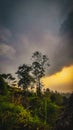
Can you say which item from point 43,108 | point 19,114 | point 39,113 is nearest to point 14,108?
point 19,114

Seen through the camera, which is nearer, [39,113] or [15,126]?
[15,126]

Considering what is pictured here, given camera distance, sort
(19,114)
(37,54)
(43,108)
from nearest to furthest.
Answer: (19,114) → (43,108) → (37,54)

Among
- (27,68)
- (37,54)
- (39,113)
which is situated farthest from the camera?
(27,68)

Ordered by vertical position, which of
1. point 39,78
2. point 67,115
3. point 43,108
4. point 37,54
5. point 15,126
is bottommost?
point 67,115

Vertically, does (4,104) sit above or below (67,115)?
above

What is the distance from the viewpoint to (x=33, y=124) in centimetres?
1088

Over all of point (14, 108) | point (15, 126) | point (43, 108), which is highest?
point (43, 108)

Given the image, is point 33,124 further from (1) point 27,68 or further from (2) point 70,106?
(1) point 27,68

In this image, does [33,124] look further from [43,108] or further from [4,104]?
[43,108]

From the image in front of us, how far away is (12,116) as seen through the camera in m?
11.0

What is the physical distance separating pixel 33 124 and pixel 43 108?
6093 millimetres

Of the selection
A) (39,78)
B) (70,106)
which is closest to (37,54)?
(39,78)

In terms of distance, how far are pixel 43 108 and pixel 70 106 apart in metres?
12.1

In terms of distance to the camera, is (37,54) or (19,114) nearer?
(19,114)
